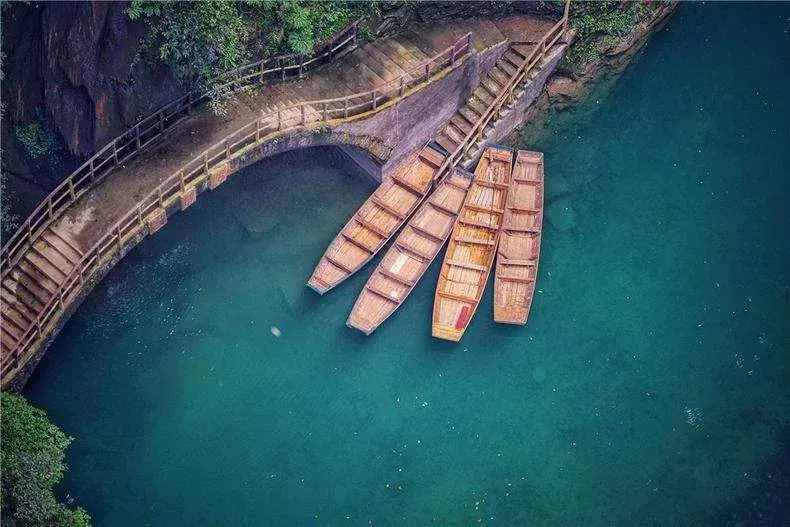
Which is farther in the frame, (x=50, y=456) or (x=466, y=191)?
(x=466, y=191)

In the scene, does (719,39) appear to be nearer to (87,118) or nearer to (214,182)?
(214,182)

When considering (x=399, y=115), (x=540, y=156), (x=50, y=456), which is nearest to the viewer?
(x=50, y=456)

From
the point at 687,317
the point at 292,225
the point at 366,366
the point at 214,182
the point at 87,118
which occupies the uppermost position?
the point at 87,118

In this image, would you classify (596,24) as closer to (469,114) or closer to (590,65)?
(590,65)

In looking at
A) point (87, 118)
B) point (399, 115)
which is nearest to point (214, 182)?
point (87, 118)

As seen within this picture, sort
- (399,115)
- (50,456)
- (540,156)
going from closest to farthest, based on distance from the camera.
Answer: (50,456), (399,115), (540,156)

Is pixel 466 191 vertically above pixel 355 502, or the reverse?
pixel 466 191

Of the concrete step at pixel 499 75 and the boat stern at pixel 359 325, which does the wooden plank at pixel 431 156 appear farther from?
the boat stern at pixel 359 325

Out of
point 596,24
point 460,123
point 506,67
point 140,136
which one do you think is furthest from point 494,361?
point 140,136

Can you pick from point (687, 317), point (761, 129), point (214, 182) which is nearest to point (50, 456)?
point (214, 182)
